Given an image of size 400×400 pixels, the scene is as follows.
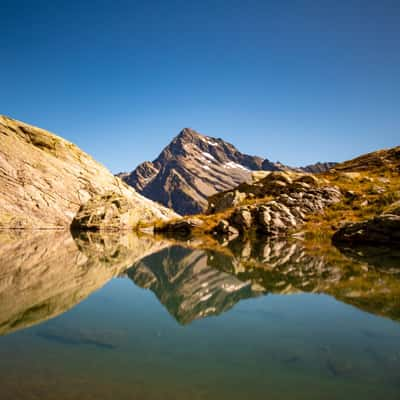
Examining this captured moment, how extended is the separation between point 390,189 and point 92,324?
66.9 m

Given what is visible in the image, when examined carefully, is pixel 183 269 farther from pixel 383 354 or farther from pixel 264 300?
pixel 383 354

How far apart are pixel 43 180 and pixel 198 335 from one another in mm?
79332

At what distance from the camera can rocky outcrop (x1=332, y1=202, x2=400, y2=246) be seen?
138ft

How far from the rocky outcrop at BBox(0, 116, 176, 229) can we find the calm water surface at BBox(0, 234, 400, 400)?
55958mm

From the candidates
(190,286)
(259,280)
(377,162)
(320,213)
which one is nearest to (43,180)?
(320,213)

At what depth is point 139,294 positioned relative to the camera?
19.2 metres

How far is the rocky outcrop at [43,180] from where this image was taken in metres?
73.4

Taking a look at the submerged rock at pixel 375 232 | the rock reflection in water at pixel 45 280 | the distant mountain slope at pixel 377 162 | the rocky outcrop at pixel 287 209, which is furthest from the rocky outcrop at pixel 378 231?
the distant mountain slope at pixel 377 162

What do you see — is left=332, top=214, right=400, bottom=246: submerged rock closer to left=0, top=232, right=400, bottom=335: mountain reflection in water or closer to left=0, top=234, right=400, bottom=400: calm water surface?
left=0, top=232, right=400, bottom=335: mountain reflection in water

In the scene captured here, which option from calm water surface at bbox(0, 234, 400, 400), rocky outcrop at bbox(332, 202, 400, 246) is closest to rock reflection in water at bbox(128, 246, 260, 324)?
calm water surface at bbox(0, 234, 400, 400)

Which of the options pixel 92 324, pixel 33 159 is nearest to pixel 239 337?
pixel 92 324

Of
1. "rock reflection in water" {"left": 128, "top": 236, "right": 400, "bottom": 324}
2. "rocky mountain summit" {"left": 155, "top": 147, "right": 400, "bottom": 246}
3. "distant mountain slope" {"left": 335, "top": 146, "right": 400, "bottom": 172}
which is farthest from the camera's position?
"distant mountain slope" {"left": 335, "top": 146, "right": 400, "bottom": 172}

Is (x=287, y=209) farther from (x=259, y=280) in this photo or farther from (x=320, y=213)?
(x=259, y=280)

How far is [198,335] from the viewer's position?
473 inches
